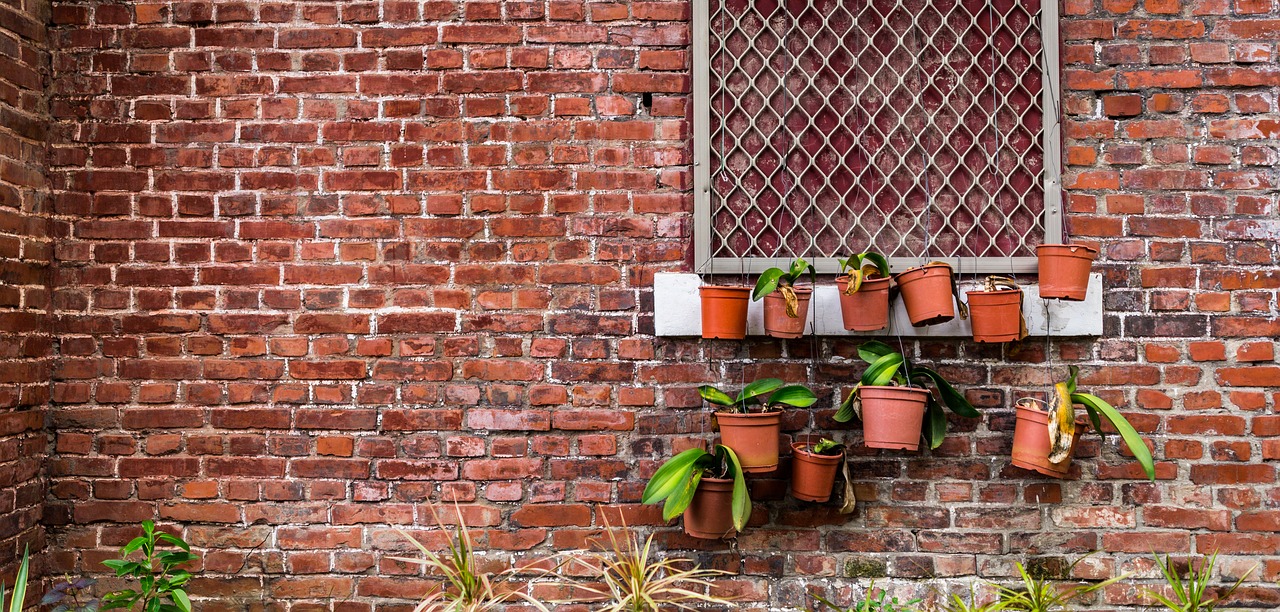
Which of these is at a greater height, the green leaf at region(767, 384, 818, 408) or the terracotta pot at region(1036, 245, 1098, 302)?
the terracotta pot at region(1036, 245, 1098, 302)

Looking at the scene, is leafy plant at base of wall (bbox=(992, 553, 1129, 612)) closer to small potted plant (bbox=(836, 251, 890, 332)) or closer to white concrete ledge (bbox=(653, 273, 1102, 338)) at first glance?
white concrete ledge (bbox=(653, 273, 1102, 338))

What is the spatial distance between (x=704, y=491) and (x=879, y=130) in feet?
4.29

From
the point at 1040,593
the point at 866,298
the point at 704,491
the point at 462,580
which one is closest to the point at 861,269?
the point at 866,298

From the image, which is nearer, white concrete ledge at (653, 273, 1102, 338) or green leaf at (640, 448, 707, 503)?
green leaf at (640, 448, 707, 503)

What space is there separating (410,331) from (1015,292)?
1910mm

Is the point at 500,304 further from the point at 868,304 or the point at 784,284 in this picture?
the point at 868,304

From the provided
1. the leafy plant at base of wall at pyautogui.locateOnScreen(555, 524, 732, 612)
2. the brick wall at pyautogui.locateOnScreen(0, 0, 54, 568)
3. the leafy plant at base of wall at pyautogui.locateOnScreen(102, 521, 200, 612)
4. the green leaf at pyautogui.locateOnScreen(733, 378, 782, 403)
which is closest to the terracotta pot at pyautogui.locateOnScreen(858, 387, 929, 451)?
the green leaf at pyautogui.locateOnScreen(733, 378, 782, 403)

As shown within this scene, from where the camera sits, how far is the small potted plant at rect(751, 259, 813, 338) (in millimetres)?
2195

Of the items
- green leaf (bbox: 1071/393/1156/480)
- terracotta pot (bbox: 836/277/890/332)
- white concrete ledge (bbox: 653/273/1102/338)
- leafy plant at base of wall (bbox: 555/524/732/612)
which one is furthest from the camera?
white concrete ledge (bbox: 653/273/1102/338)

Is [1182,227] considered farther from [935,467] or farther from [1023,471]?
→ [935,467]

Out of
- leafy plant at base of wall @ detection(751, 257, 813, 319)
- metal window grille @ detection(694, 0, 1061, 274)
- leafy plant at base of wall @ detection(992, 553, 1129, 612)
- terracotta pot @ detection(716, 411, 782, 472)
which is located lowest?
leafy plant at base of wall @ detection(992, 553, 1129, 612)

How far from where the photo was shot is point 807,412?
242 centimetres

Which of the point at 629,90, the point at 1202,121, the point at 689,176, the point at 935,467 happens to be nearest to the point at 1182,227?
the point at 1202,121

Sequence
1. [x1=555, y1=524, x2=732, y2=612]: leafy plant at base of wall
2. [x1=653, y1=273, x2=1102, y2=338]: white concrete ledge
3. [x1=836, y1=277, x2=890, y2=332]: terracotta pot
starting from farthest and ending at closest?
[x1=653, y1=273, x2=1102, y2=338]: white concrete ledge → [x1=836, y1=277, x2=890, y2=332]: terracotta pot → [x1=555, y1=524, x2=732, y2=612]: leafy plant at base of wall
